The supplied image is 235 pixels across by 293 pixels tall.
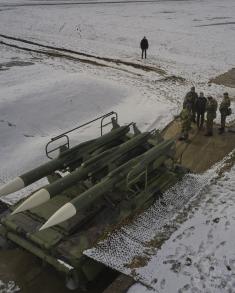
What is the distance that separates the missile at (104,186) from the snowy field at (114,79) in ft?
5.25

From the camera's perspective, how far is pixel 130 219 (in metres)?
8.80

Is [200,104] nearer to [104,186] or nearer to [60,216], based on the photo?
[104,186]

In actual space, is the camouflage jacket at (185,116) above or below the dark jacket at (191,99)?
below

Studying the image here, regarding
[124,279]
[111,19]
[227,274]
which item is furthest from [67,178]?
[111,19]

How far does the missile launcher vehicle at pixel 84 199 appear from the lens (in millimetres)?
7387

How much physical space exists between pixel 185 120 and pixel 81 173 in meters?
5.28

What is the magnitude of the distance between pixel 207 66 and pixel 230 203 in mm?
14455

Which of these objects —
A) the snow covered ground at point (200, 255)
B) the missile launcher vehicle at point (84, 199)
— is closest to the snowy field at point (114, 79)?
the snow covered ground at point (200, 255)

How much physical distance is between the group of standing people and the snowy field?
155cm

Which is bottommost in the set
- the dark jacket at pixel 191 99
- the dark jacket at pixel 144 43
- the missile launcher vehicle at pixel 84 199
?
the missile launcher vehicle at pixel 84 199

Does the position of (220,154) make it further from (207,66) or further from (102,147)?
(207,66)

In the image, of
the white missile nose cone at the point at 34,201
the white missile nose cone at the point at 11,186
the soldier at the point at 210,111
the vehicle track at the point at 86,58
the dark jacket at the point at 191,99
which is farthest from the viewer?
the vehicle track at the point at 86,58

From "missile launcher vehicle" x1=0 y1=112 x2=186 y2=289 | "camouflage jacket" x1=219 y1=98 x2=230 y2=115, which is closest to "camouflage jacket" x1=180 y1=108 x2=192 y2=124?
"camouflage jacket" x1=219 y1=98 x2=230 y2=115

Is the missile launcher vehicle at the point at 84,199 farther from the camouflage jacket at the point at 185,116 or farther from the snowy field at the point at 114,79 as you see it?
the camouflage jacket at the point at 185,116
